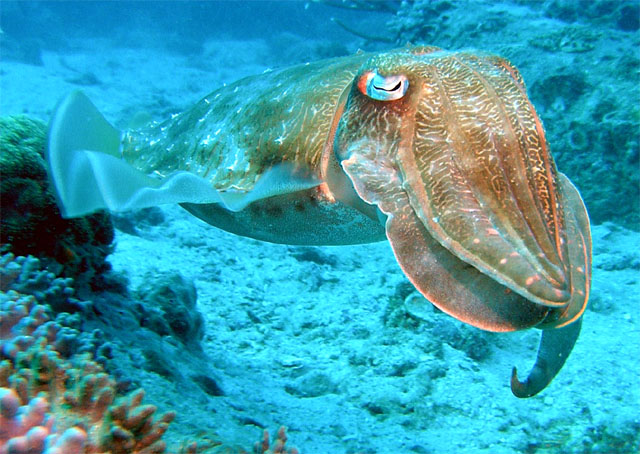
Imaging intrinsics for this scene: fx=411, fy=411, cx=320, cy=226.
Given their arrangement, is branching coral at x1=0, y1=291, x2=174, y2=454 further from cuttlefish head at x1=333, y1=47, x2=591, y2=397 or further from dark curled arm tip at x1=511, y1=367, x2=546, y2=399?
dark curled arm tip at x1=511, y1=367, x2=546, y2=399

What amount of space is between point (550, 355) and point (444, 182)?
1.23 m

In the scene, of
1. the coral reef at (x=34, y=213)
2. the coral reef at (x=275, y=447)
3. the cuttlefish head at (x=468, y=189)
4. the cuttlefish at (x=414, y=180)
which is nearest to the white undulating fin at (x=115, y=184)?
the cuttlefish at (x=414, y=180)

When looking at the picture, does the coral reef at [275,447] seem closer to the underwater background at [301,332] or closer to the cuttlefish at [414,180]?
the underwater background at [301,332]

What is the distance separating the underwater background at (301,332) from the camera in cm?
203

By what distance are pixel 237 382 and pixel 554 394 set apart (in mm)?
2756

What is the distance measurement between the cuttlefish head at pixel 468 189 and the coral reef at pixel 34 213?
226cm

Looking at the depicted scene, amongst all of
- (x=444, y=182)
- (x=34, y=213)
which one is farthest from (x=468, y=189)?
(x=34, y=213)

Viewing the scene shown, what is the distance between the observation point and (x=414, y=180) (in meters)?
1.51

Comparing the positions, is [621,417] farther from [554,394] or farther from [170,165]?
[170,165]

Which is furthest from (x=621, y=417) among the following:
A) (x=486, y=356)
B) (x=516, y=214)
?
(x=516, y=214)

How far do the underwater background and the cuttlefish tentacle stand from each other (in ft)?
4.21

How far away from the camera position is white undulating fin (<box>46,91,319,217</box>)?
176 cm

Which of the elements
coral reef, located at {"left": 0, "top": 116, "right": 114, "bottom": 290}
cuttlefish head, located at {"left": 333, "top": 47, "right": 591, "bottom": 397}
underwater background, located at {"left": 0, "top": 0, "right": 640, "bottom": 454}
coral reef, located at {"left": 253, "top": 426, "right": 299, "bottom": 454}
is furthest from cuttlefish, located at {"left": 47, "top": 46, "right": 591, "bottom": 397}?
coral reef, located at {"left": 253, "top": 426, "right": 299, "bottom": 454}

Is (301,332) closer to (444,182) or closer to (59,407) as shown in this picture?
(59,407)
